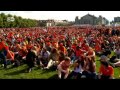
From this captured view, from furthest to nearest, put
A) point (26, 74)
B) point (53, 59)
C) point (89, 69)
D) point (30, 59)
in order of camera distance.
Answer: point (53, 59) → point (30, 59) → point (26, 74) → point (89, 69)

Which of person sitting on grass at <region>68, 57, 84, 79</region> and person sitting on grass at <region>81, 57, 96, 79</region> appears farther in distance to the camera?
person sitting on grass at <region>68, 57, 84, 79</region>

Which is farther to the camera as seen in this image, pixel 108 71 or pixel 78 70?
pixel 78 70

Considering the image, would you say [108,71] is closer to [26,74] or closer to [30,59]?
[26,74]

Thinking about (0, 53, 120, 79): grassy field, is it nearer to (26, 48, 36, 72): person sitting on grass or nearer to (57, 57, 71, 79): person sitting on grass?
(26, 48, 36, 72): person sitting on grass

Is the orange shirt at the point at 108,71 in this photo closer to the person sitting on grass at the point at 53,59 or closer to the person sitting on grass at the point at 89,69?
the person sitting on grass at the point at 89,69

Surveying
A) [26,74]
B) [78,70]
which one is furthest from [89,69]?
[26,74]

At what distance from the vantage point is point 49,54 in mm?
14406

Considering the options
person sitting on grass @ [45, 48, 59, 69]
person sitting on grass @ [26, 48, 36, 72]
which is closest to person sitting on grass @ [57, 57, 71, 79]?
person sitting on grass @ [45, 48, 59, 69]

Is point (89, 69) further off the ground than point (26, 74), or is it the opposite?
point (89, 69)

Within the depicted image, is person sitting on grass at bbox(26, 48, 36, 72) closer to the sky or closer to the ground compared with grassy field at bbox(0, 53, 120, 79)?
closer to the sky

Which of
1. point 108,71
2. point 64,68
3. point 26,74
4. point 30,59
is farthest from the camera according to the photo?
point 30,59

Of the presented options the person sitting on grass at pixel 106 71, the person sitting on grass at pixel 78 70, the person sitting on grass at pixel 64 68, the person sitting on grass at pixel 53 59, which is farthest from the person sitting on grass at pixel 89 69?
the person sitting on grass at pixel 53 59
